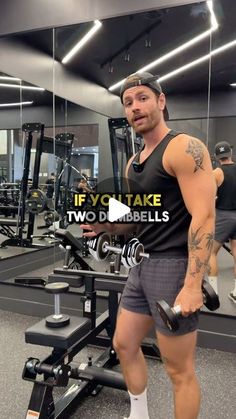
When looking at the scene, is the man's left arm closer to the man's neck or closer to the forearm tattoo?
the forearm tattoo

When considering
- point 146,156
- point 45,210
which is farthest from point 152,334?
point 45,210

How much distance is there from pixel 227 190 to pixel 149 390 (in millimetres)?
1801

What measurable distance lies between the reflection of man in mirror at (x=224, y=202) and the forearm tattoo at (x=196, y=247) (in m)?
1.78

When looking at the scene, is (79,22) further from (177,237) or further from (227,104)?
(177,237)

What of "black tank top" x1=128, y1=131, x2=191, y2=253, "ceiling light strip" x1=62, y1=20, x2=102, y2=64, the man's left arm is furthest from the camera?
"ceiling light strip" x1=62, y1=20, x2=102, y2=64

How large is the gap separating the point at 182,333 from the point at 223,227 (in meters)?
1.87

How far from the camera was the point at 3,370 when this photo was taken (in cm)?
234

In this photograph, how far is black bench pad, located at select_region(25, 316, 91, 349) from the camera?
65.2 inches

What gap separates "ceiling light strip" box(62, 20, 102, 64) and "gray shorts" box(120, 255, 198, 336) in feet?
9.38

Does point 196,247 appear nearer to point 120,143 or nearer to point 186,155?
point 186,155

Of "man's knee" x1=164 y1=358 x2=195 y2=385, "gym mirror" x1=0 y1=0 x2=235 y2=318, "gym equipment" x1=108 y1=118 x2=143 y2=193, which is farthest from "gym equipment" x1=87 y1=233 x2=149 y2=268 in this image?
"gym equipment" x1=108 y1=118 x2=143 y2=193

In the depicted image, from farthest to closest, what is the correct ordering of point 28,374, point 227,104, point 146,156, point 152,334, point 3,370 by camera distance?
point 227,104 < point 152,334 < point 3,370 < point 28,374 < point 146,156

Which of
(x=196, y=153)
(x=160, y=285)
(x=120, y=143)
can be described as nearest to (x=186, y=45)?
(x=120, y=143)

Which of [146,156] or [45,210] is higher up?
[146,156]
